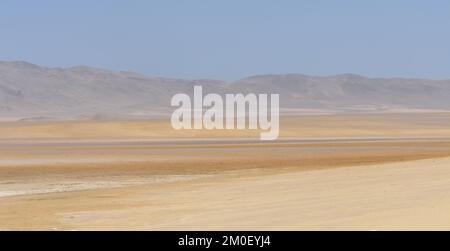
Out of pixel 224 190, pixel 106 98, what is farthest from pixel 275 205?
pixel 106 98

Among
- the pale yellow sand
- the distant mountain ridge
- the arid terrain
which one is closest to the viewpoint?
the pale yellow sand

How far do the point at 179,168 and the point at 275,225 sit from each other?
1934cm

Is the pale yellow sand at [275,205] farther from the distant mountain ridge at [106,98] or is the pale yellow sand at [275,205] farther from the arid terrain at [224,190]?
the distant mountain ridge at [106,98]

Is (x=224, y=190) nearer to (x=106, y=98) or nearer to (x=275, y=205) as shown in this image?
(x=275, y=205)

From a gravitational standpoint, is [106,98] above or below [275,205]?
above

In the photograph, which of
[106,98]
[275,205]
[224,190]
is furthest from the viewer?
[106,98]

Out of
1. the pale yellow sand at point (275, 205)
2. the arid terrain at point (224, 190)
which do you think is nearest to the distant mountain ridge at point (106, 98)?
the arid terrain at point (224, 190)

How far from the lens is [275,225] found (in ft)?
34.8

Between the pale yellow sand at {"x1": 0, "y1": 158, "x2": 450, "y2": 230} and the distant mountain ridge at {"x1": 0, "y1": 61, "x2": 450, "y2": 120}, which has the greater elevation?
the distant mountain ridge at {"x1": 0, "y1": 61, "x2": 450, "y2": 120}

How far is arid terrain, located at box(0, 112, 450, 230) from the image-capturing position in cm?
1114

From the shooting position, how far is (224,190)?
56.2 feet

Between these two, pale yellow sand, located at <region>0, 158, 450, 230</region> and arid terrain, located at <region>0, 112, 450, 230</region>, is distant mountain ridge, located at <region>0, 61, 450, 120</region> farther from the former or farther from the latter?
pale yellow sand, located at <region>0, 158, 450, 230</region>

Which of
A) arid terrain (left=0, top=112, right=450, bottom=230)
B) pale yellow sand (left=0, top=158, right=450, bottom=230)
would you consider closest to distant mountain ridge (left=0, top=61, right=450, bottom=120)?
arid terrain (left=0, top=112, right=450, bottom=230)
